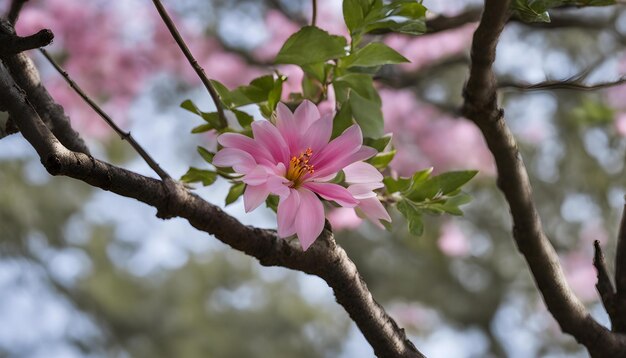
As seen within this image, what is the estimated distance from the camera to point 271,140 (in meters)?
0.55

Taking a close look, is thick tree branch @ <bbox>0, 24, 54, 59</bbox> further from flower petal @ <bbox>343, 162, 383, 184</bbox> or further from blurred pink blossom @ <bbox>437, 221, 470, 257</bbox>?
blurred pink blossom @ <bbox>437, 221, 470, 257</bbox>

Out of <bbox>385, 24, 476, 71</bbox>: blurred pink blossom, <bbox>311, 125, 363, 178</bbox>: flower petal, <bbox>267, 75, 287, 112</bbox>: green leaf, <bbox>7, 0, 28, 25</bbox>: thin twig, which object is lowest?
<bbox>311, 125, 363, 178</bbox>: flower petal

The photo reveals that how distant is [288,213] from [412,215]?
16cm

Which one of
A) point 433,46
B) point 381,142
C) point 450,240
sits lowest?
point 381,142

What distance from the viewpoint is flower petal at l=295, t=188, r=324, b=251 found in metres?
0.54

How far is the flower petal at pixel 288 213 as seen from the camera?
0.53m

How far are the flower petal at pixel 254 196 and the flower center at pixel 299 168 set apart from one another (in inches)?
1.0

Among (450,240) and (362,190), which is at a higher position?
(450,240)

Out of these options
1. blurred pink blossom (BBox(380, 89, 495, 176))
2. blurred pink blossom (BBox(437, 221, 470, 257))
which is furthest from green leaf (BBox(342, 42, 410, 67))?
blurred pink blossom (BBox(437, 221, 470, 257))

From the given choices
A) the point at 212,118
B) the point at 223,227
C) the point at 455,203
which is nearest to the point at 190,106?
the point at 212,118

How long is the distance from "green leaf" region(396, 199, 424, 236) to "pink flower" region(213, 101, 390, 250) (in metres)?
0.08

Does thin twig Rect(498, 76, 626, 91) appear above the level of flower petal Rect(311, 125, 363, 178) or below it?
above

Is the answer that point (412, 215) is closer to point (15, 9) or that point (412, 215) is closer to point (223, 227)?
point (223, 227)

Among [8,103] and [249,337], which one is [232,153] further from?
[249,337]
